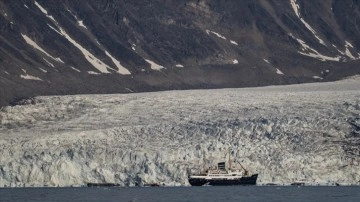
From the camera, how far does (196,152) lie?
292 ft

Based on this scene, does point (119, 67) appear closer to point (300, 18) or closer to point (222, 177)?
point (300, 18)

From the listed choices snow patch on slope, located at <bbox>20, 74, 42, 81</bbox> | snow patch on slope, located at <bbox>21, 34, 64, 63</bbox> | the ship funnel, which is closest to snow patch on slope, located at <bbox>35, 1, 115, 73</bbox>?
snow patch on slope, located at <bbox>21, 34, 64, 63</bbox>

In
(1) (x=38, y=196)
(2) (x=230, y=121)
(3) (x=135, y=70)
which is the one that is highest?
(3) (x=135, y=70)

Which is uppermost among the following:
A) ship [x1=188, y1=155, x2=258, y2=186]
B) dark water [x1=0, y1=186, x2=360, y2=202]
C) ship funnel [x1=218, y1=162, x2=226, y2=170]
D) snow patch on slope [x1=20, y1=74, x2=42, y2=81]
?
snow patch on slope [x1=20, y1=74, x2=42, y2=81]

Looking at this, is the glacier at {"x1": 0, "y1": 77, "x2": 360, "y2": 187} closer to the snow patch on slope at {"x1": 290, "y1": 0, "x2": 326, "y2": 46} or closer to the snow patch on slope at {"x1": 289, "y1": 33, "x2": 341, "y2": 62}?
the snow patch on slope at {"x1": 289, "y1": 33, "x2": 341, "y2": 62}

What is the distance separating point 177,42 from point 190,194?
300 ft

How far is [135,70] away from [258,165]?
76.4m

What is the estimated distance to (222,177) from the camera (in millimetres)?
95938

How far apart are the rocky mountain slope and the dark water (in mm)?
56797

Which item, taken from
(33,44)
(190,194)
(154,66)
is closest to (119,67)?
(154,66)

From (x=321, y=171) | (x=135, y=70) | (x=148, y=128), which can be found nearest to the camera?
(x=321, y=171)

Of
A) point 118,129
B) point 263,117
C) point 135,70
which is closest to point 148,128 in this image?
point 118,129

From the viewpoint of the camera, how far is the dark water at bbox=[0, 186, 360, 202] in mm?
81250

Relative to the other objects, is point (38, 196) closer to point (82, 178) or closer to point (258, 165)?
point (82, 178)
